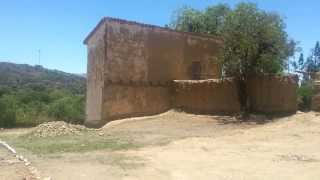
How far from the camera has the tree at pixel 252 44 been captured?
24.8 metres

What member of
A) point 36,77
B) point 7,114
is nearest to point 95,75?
point 7,114

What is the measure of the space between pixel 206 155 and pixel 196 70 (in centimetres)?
1614

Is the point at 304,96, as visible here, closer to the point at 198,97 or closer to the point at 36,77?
the point at 198,97

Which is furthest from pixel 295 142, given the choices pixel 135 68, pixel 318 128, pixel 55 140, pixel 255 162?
pixel 135 68

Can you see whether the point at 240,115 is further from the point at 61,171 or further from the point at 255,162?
the point at 61,171

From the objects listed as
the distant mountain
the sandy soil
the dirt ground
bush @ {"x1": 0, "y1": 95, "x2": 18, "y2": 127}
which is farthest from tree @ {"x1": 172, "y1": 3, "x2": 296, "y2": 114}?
the distant mountain

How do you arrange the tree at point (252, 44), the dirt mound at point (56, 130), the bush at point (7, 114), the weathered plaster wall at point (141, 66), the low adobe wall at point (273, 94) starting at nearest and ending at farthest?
the dirt mound at point (56, 130) < the low adobe wall at point (273, 94) < the tree at point (252, 44) < the weathered plaster wall at point (141, 66) < the bush at point (7, 114)

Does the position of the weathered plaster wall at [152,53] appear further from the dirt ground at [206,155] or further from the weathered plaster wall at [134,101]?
the dirt ground at [206,155]

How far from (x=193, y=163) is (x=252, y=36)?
1274cm

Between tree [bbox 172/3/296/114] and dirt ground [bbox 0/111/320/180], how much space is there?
9.82 feet

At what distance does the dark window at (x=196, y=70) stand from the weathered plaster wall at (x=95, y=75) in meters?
5.97

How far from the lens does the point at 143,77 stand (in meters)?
28.1

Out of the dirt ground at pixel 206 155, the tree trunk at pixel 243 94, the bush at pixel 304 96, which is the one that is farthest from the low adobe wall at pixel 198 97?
the bush at pixel 304 96

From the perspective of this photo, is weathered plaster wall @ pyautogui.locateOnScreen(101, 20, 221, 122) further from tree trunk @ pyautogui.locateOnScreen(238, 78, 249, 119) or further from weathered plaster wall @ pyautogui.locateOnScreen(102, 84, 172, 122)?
tree trunk @ pyautogui.locateOnScreen(238, 78, 249, 119)
